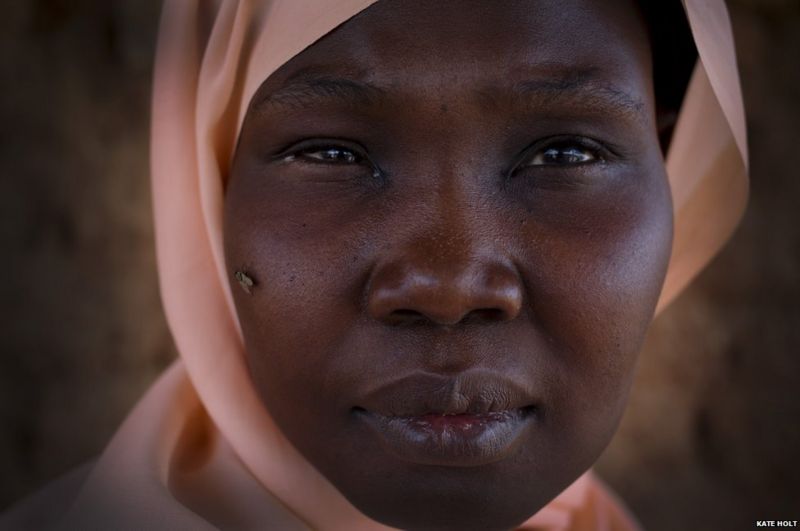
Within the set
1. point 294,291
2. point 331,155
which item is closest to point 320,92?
point 331,155

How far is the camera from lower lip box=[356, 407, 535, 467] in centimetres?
113

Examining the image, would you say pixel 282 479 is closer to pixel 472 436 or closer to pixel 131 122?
pixel 472 436

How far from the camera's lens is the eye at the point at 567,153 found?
1.22 meters

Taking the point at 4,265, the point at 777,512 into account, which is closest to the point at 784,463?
the point at 777,512

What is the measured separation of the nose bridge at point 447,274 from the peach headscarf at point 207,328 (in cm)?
28

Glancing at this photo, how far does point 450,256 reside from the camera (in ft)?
3.60

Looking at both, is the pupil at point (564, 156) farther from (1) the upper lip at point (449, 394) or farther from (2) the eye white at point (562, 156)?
(1) the upper lip at point (449, 394)

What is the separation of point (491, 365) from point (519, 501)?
7.4 inches

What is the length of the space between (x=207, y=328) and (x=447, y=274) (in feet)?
1.56

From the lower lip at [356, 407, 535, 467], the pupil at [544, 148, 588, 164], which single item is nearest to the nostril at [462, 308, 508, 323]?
the lower lip at [356, 407, 535, 467]

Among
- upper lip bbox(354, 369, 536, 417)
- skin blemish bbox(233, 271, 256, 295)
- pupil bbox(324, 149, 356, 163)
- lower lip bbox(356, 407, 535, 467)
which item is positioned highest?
pupil bbox(324, 149, 356, 163)

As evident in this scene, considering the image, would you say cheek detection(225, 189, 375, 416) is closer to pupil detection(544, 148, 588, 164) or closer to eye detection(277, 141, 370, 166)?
eye detection(277, 141, 370, 166)

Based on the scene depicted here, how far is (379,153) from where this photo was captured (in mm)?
1172

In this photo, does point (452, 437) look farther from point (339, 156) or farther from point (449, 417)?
point (339, 156)
